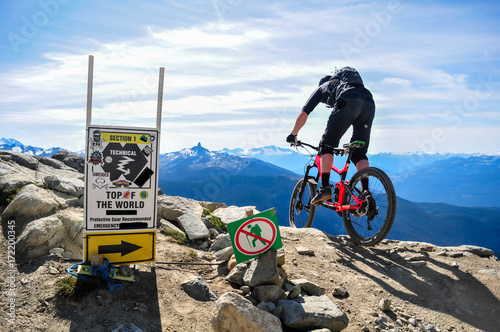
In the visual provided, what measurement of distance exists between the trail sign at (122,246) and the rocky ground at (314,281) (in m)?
0.28

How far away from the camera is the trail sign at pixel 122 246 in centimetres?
490

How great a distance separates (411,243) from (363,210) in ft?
8.67

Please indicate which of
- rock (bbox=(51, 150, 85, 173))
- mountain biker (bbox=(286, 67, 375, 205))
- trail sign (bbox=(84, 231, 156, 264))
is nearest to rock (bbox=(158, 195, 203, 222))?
trail sign (bbox=(84, 231, 156, 264))

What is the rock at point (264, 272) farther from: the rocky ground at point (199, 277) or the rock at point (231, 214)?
the rock at point (231, 214)

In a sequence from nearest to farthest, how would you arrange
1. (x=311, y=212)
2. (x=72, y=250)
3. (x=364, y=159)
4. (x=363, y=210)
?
(x=72, y=250) < (x=363, y=210) < (x=364, y=159) < (x=311, y=212)

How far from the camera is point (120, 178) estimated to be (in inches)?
196

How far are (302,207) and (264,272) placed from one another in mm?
4801

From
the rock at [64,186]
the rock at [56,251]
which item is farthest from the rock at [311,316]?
the rock at [64,186]

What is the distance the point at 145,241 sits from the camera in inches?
203

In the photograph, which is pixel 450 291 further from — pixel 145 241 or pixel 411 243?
pixel 145 241

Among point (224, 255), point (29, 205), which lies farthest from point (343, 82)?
point (29, 205)

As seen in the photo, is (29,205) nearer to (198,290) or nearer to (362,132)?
(198,290)

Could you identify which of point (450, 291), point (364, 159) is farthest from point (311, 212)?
point (450, 291)

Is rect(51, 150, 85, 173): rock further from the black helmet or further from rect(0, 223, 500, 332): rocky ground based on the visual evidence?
the black helmet
